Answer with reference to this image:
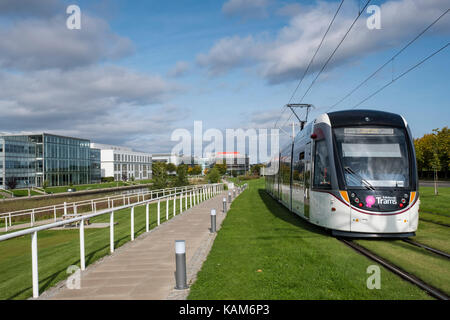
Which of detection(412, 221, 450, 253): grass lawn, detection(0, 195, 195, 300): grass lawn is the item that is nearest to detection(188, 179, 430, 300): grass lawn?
detection(412, 221, 450, 253): grass lawn

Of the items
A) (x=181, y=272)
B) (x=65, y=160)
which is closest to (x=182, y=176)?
(x=65, y=160)

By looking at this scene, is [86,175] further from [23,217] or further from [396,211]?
[396,211]

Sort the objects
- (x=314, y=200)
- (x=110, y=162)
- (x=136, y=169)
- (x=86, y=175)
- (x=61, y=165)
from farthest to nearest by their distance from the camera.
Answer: (x=136, y=169) < (x=110, y=162) < (x=86, y=175) < (x=61, y=165) < (x=314, y=200)

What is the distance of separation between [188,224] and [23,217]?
18.2m

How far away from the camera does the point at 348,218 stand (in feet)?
31.6

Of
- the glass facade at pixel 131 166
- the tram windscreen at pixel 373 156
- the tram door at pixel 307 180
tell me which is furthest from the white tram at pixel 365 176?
the glass facade at pixel 131 166

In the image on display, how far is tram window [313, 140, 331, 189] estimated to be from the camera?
34.0 ft

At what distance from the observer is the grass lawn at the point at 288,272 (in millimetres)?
5367

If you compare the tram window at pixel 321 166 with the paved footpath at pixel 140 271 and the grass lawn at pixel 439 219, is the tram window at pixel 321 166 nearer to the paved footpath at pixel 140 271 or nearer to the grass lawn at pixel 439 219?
the paved footpath at pixel 140 271

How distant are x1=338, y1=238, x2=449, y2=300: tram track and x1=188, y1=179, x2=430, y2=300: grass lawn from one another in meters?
0.14

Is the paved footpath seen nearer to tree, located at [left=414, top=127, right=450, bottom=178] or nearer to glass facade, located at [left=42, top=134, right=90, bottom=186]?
tree, located at [left=414, top=127, right=450, bottom=178]

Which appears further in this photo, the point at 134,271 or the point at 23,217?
the point at 23,217
